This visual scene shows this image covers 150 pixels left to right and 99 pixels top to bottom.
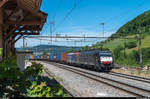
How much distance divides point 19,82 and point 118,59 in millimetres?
43974

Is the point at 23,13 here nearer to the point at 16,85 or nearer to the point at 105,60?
the point at 16,85

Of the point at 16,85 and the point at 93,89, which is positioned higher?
the point at 16,85

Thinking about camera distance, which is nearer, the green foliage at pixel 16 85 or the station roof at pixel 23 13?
the green foliage at pixel 16 85

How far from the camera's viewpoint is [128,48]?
7106cm

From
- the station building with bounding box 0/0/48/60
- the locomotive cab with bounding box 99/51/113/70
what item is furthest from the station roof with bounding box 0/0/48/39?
the locomotive cab with bounding box 99/51/113/70

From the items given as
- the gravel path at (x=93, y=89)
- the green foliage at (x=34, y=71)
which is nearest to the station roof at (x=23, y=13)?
the green foliage at (x=34, y=71)

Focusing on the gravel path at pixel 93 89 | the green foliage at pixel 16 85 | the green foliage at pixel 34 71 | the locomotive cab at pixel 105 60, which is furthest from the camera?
the locomotive cab at pixel 105 60

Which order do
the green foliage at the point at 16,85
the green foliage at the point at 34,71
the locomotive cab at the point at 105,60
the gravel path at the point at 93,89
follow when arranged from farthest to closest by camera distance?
the locomotive cab at the point at 105,60 < the gravel path at the point at 93,89 < the green foliage at the point at 34,71 < the green foliage at the point at 16,85

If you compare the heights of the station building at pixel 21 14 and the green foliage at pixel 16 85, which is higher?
the station building at pixel 21 14

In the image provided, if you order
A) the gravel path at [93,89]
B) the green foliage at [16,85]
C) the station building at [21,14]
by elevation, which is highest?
the station building at [21,14]

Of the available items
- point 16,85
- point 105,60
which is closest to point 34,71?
point 16,85

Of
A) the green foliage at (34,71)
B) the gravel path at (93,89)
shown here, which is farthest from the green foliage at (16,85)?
the gravel path at (93,89)

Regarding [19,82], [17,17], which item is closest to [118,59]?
[17,17]

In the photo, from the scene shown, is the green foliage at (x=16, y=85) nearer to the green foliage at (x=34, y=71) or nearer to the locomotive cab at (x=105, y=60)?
the green foliage at (x=34, y=71)
